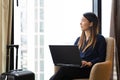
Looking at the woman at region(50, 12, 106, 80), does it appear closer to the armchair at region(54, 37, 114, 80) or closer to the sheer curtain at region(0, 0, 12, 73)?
the armchair at region(54, 37, 114, 80)

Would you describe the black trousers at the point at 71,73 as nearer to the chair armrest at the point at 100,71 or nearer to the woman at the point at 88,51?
the woman at the point at 88,51

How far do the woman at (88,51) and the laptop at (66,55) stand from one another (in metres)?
0.14

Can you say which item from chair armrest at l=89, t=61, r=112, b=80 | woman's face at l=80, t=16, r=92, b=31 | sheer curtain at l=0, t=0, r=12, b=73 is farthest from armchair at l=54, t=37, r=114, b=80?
sheer curtain at l=0, t=0, r=12, b=73

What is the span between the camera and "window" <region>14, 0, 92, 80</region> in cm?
367

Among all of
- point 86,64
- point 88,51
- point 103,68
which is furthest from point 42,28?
point 103,68

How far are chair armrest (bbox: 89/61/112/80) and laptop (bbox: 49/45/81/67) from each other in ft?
0.60

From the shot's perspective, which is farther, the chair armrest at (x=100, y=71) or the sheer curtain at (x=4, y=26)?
the sheer curtain at (x=4, y=26)

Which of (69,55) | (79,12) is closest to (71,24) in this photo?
(79,12)

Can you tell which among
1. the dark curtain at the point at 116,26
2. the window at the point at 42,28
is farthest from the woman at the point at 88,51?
the window at the point at 42,28

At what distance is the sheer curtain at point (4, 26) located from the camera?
10.5ft

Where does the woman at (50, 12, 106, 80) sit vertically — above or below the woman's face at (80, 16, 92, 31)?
below

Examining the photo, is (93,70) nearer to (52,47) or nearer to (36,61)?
(52,47)

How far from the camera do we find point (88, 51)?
2.96 metres

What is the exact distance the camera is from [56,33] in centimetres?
376
